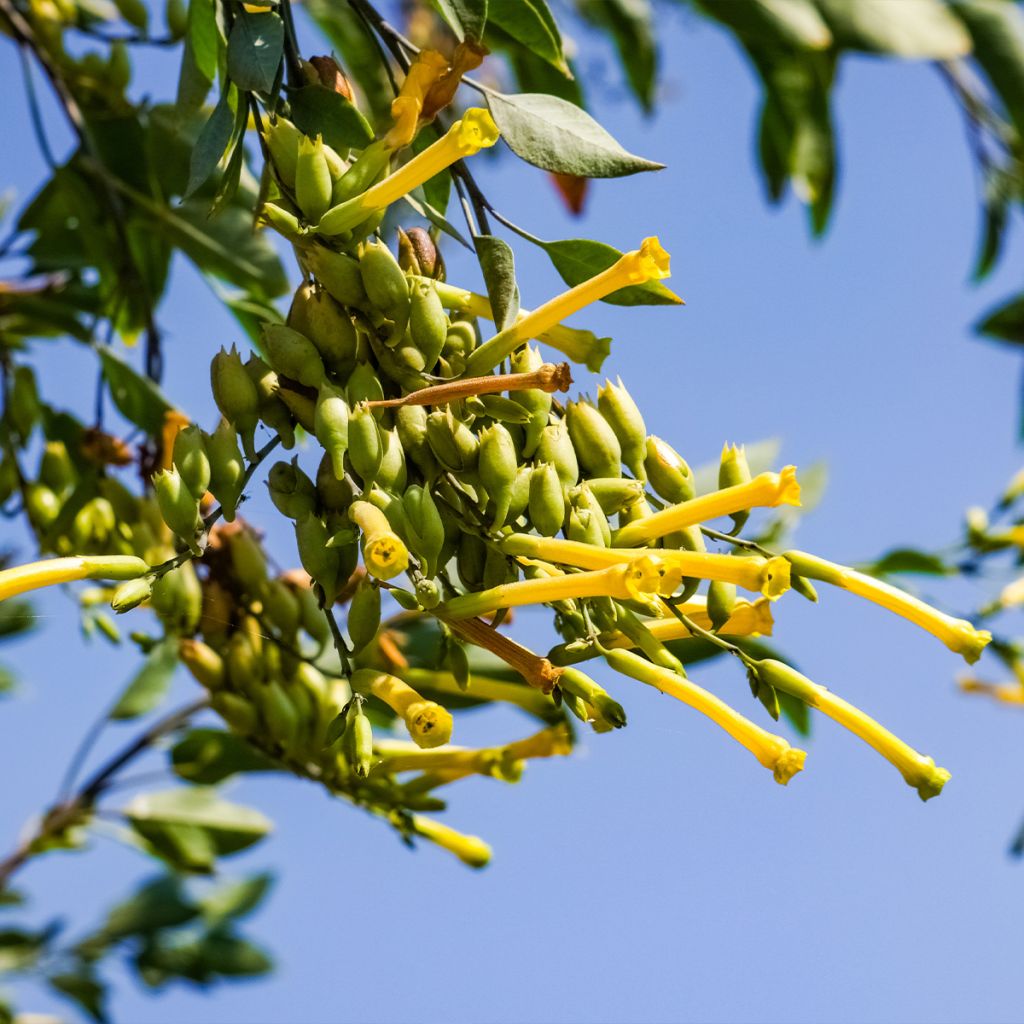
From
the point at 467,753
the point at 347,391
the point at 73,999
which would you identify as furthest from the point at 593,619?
the point at 73,999

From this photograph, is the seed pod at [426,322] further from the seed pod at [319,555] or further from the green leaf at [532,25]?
the green leaf at [532,25]

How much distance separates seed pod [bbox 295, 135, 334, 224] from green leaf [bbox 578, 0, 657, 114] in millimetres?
1220

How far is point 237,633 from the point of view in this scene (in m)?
1.36

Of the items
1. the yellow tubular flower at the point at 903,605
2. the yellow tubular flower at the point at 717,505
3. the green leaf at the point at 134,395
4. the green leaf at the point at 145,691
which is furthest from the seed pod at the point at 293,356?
the green leaf at the point at 145,691

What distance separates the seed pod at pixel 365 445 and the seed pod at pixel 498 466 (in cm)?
6

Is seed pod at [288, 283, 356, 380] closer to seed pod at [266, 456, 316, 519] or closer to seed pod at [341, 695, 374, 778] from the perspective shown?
seed pod at [266, 456, 316, 519]

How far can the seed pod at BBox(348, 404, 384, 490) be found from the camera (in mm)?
796

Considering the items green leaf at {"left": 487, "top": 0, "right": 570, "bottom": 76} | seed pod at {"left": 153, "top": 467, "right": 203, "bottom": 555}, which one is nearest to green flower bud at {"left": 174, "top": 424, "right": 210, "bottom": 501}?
seed pod at {"left": 153, "top": 467, "right": 203, "bottom": 555}

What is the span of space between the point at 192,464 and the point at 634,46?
1.39m

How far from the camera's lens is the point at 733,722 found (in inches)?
32.6

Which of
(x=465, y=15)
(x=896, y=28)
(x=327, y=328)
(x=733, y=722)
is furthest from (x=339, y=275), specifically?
(x=896, y=28)

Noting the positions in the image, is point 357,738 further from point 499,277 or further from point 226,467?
point 499,277

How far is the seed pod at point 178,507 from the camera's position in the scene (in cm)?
83

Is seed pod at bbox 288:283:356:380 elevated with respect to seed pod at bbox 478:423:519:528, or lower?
elevated
